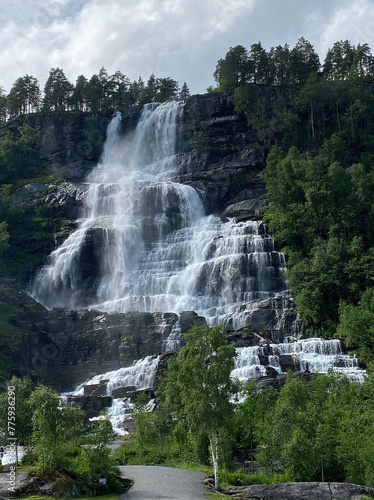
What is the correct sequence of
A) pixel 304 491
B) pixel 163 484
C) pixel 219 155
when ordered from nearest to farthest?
pixel 304 491 < pixel 163 484 < pixel 219 155

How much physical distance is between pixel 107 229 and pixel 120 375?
2721cm

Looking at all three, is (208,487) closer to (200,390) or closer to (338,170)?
(200,390)

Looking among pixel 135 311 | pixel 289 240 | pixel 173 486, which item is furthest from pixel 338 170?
pixel 173 486

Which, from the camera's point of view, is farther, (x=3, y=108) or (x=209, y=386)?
(x=3, y=108)

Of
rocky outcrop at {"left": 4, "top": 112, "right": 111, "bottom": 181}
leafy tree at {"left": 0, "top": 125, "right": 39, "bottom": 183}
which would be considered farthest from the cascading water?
leafy tree at {"left": 0, "top": 125, "right": 39, "bottom": 183}

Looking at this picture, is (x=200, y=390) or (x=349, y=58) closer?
(x=200, y=390)

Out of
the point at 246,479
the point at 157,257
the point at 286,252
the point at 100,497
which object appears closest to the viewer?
the point at 100,497

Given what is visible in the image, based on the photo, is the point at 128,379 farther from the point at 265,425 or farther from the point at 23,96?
the point at 23,96

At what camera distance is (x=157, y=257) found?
74.4 m

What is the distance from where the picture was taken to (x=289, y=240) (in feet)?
221

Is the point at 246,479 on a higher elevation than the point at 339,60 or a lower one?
lower

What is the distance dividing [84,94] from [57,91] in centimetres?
590

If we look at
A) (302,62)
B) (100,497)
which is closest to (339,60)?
(302,62)

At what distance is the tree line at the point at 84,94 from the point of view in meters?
107
